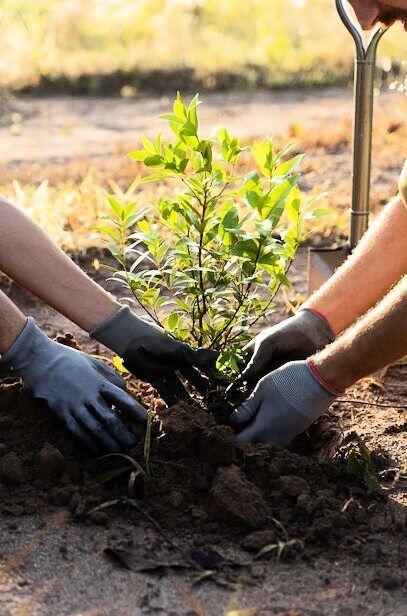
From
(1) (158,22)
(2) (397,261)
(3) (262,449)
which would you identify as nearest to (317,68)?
(1) (158,22)

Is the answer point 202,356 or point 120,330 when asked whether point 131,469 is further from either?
point 120,330

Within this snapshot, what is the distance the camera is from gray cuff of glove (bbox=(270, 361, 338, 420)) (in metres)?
2.77

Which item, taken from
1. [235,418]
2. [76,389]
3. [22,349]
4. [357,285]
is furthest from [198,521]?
[357,285]

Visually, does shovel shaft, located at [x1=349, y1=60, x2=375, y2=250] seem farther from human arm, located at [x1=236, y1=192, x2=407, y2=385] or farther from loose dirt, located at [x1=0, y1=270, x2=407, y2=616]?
loose dirt, located at [x1=0, y1=270, x2=407, y2=616]

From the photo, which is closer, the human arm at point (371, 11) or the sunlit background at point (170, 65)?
the human arm at point (371, 11)

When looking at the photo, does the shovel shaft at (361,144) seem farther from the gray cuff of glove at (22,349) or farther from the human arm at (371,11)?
the gray cuff of glove at (22,349)

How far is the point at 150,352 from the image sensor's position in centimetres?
298

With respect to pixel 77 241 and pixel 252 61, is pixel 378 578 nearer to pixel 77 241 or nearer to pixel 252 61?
pixel 77 241

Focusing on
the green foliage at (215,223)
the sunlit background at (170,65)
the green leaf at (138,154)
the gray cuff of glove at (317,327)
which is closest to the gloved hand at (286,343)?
the gray cuff of glove at (317,327)

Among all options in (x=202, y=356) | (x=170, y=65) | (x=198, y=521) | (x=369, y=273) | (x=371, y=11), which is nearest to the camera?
(x=198, y=521)

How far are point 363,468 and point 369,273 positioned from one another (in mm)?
739

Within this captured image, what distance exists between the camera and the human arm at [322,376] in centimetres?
263

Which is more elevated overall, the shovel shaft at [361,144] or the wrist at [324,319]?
the shovel shaft at [361,144]

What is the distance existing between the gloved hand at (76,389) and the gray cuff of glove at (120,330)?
5.3 inches
